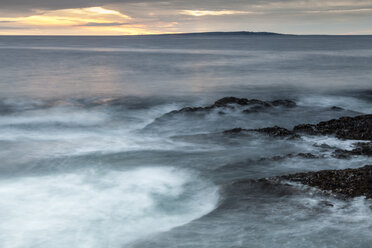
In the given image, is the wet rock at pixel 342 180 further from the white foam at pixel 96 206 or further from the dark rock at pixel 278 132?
the dark rock at pixel 278 132

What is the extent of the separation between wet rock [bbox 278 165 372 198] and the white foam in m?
2.20

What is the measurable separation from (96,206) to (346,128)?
9192 mm

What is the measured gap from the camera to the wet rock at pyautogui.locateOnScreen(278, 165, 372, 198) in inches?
344

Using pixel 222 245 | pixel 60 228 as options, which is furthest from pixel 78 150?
pixel 222 245

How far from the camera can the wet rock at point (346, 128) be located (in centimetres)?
1339

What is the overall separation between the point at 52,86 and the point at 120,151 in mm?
18768

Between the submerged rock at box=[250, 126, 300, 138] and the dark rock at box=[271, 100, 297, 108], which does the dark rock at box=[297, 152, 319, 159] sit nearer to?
the submerged rock at box=[250, 126, 300, 138]

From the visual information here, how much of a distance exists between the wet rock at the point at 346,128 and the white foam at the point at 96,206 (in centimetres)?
552

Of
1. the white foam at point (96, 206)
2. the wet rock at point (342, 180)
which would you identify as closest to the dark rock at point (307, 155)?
the wet rock at point (342, 180)

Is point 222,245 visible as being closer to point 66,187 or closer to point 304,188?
point 304,188

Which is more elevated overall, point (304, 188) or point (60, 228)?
point (304, 188)

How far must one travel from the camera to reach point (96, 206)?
30.7 feet

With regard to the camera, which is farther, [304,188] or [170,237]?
[304,188]

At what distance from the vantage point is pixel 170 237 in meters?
7.61
